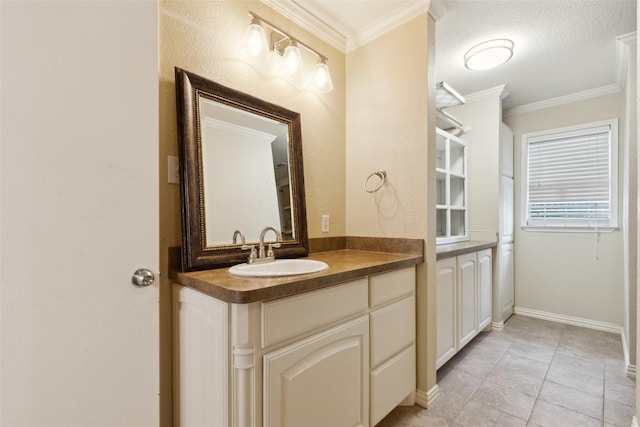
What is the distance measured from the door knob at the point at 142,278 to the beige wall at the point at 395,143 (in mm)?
1309

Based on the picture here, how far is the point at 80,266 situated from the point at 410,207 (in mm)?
1558

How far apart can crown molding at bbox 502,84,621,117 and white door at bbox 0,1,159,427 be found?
144 inches

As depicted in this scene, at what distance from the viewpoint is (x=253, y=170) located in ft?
5.03

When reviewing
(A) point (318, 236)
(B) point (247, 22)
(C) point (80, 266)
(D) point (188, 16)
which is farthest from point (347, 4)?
(C) point (80, 266)

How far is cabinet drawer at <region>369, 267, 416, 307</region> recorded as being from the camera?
4.53 ft

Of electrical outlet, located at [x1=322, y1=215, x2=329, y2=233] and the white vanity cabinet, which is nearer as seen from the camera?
the white vanity cabinet

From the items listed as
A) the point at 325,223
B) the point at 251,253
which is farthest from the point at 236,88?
the point at 325,223

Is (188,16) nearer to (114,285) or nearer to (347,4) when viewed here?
(347,4)

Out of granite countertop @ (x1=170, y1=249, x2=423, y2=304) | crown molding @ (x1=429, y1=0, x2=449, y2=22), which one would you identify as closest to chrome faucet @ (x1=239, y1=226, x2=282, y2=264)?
granite countertop @ (x1=170, y1=249, x2=423, y2=304)

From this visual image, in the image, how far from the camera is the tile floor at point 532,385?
1.58 meters

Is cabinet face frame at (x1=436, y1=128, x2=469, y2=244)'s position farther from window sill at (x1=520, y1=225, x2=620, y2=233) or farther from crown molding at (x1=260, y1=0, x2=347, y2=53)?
crown molding at (x1=260, y1=0, x2=347, y2=53)

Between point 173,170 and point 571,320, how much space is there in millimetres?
3858

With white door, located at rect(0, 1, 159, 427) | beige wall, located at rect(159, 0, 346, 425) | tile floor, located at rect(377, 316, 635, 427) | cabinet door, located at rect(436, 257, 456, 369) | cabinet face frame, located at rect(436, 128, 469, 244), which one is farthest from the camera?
cabinet face frame, located at rect(436, 128, 469, 244)

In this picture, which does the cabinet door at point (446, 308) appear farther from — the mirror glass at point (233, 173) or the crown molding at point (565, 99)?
the crown molding at point (565, 99)
